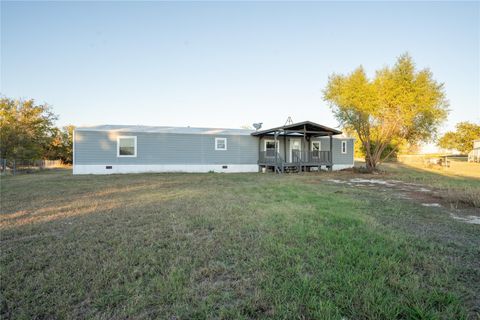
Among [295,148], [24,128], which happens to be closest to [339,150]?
[295,148]

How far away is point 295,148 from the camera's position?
59.9ft

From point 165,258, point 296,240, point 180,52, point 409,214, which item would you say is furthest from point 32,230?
point 180,52

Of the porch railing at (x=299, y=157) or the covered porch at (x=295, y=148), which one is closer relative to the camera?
the covered porch at (x=295, y=148)

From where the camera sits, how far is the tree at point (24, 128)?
15.8 metres

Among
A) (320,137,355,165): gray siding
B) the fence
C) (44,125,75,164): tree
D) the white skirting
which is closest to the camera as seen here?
the white skirting

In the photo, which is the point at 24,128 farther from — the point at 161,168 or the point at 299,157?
the point at 299,157

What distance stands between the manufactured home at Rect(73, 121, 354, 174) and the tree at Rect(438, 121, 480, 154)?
33.5 meters

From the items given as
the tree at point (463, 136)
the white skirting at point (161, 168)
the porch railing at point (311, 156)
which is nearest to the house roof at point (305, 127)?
the porch railing at point (311, 156)

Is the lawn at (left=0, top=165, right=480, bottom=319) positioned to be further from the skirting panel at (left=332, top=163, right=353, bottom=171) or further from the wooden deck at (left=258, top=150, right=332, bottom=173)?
the skirting panel at (left=332, top=163, right=353, bottom=171)

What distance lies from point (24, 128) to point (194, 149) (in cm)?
1404

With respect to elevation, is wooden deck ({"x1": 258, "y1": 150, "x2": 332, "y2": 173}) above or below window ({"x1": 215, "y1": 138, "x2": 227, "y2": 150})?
below

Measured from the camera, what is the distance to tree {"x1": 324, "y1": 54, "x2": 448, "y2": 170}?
13.7 metres

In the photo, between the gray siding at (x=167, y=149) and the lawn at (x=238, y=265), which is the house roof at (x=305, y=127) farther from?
the lawn at (x=238, y=265)

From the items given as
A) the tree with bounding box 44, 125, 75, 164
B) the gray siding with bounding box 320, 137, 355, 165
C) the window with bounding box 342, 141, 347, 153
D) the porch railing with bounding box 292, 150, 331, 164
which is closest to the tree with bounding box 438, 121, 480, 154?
the gray siding with bounding box 320, 137, 355, 165
